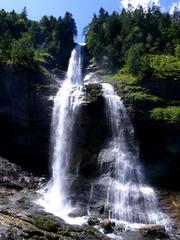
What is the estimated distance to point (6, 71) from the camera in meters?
64.7

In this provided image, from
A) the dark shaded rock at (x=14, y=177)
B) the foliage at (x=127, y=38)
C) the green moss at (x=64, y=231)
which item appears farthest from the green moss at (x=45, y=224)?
the foliage at (x=127, y=38)

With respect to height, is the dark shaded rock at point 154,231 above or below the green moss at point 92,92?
below

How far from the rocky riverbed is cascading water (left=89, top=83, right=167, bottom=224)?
2.24 meters

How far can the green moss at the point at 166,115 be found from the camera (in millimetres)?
57875

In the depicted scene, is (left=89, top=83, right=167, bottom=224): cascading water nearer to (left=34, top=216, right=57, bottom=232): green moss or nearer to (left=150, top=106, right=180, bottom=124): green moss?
(left=150, top=106, right=180, bottom=124): green moss

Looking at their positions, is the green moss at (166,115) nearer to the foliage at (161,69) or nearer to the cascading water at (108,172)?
the cascading water at (108,172)

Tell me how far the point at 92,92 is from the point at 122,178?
50.1 feet

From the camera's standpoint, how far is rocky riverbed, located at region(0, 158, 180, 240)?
32.4m

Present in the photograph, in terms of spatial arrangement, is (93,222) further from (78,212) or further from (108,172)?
(108,172)

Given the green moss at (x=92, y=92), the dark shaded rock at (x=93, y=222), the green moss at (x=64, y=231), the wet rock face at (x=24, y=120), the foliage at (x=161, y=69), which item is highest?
the foliage at (x=161, y=69)

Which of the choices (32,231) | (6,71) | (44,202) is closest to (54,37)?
(6,71)

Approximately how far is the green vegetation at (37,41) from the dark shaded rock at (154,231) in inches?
1393

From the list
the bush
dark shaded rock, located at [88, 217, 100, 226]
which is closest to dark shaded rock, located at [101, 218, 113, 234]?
dark shaded rock, located at [88, 217, 100, 226]

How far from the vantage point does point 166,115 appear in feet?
192
